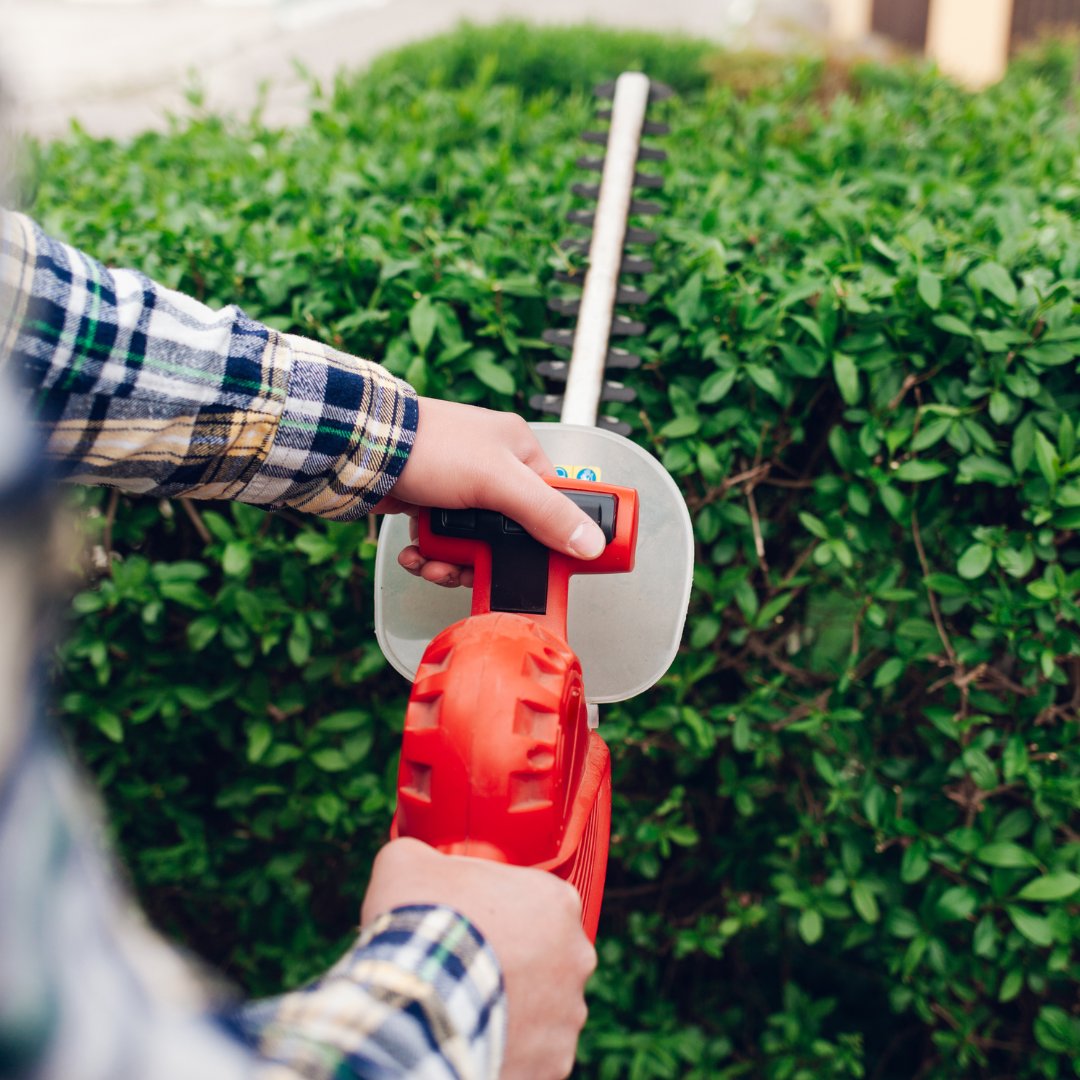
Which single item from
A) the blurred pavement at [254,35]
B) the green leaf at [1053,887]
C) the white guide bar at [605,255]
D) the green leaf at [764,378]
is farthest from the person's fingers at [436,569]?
the blurred pavement at [254,35]

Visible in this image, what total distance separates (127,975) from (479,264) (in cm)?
150

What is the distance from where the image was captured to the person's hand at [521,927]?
825 mm

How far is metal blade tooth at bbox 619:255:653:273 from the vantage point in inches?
68.5

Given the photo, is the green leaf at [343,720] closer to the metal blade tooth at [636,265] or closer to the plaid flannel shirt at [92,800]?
the plaid flannel shirt at [92,800]

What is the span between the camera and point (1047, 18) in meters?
8.94

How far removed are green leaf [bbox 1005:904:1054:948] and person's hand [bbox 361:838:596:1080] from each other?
119 cm

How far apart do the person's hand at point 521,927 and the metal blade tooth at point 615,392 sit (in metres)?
0.93

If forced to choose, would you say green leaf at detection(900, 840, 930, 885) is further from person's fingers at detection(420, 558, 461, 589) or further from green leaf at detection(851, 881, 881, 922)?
person's fingers at detection(420, 558, 461, 589)

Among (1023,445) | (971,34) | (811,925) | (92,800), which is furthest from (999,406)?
(971,34)

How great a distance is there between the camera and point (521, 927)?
85 centimetres

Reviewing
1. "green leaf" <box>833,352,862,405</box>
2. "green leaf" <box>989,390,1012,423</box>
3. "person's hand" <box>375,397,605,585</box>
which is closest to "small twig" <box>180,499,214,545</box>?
"person's hand" <box>375,397,605,585</box>

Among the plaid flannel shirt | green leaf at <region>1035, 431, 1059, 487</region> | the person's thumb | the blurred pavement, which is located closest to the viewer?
the plaid flannel shirt

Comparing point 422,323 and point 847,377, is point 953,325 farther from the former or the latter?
point 422,323

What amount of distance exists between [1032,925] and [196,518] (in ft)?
5.97
